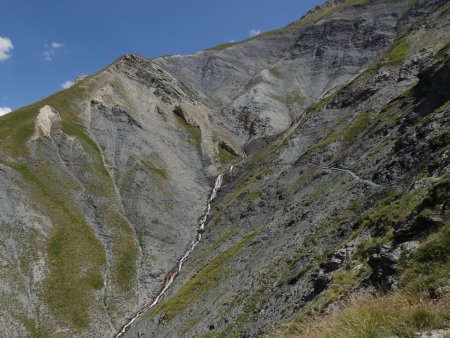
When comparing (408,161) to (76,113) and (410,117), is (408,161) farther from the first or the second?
(76,113)

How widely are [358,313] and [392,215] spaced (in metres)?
18.1

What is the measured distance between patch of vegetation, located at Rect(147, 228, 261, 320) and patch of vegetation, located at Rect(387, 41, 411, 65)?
54.7 metres

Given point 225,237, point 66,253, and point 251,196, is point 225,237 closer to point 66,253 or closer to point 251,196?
point 251,196

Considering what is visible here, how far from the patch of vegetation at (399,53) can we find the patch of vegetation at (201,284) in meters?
54.7

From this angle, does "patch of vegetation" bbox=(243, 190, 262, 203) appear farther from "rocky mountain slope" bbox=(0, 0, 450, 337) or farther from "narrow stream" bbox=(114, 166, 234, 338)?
"narrow stream" bbox=(114, 166, 234, 338)

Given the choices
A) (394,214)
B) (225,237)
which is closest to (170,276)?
(225,237)

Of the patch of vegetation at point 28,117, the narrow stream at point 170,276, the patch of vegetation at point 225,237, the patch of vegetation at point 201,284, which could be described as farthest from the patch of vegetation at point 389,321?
the patch of vegetation at point 28,117

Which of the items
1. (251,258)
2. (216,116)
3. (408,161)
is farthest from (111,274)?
(216,116)

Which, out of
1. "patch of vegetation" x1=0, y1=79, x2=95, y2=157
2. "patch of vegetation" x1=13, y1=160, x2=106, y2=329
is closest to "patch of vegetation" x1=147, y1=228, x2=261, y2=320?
"patch of vegetation" x1=13, y1=160, x2=106, y2=329

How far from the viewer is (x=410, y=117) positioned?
53.8 meters

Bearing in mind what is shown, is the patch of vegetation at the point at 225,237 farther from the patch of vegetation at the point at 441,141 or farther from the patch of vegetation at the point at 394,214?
the patch of vegetation at the point at 394,214

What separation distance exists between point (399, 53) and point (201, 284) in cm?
6997

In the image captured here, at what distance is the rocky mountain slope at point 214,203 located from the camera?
2803 centimetres

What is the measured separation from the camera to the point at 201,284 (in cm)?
5284
